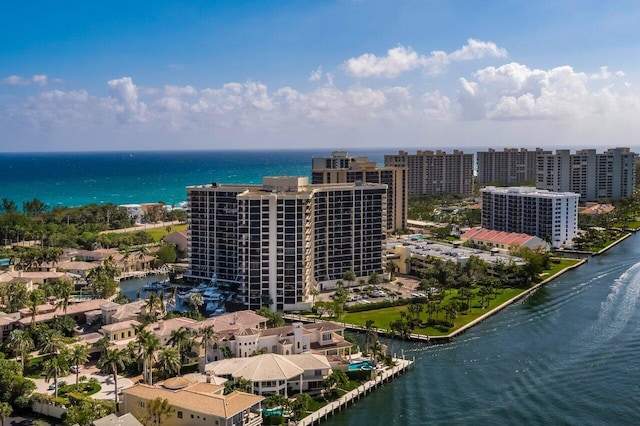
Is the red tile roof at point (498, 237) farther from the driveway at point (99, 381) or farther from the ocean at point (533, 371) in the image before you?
the driveway at point (99, 381)

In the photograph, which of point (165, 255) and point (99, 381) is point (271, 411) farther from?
point (165, 255)

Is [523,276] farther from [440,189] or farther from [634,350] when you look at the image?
[440,189]

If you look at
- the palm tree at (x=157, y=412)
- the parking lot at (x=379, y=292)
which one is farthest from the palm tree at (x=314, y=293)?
the palm tree at (x=157, y=412)

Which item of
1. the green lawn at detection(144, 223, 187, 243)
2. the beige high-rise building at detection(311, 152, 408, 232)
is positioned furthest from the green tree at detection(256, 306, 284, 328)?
the green lawn at detection(144, 223, 187, 243)

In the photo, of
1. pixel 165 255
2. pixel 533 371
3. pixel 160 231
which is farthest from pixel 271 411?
pixel 160 231

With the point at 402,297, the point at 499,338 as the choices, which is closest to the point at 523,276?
the point at 402,297

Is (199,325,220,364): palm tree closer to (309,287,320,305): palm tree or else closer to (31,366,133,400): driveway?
(31,366,133,400): driveway
